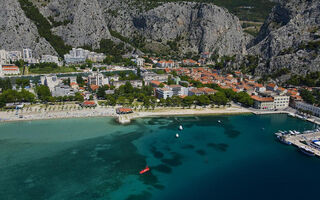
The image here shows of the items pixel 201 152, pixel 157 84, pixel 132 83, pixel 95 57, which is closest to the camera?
pixel 201 152

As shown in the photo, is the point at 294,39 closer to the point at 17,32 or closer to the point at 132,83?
the point at 132,83

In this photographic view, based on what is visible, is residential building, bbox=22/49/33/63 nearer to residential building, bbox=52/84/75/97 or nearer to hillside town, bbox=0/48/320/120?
hillside town, bbox=0/48/320/120

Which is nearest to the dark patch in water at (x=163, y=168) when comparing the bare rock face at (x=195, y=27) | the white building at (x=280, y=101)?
the white building at (x=280, y=101)

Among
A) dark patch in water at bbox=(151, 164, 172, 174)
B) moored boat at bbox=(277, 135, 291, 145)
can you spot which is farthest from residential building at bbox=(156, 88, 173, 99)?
dark patch in water at bbox=(151, 164, 172, 174)

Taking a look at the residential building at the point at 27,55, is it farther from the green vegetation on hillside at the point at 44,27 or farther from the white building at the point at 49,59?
the green vegetation on hillside at the point at 44,27

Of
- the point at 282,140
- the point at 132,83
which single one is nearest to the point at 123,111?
the point at 132,83

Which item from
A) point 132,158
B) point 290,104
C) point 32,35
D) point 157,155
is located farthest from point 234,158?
point 32,35

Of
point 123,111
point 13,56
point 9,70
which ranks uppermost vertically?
point 13,56
